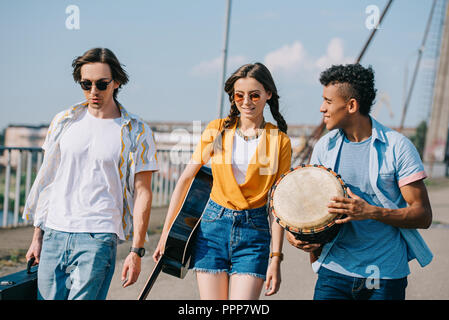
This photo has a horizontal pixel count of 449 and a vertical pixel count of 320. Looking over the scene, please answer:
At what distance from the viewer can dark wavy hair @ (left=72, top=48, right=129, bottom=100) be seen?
270 centimetres

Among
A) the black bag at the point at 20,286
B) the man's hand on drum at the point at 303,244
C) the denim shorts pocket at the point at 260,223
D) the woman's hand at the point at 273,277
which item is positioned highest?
the denim shorts pocket at the point at 260,223

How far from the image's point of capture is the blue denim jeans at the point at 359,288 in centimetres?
242

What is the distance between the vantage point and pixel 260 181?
104 inches

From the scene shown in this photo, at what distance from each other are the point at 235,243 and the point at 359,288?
26.7 inches

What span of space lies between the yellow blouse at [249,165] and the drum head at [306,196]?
13 cm

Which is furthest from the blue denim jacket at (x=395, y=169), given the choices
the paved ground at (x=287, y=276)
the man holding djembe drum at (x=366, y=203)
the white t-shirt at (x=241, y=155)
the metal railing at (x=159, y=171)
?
the metal railing at (x=159, y=171)

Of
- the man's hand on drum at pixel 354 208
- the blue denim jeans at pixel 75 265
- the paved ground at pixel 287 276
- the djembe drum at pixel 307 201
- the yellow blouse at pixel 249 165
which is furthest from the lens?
the paved ground at pixel 287 276

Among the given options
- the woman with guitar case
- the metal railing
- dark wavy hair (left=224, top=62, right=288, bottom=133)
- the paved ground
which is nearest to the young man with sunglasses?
the woman with guitar case

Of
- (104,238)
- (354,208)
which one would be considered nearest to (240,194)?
(354,208)

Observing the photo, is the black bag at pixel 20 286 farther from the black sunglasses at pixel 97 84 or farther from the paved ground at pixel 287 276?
the paved ground at pixel 287 276

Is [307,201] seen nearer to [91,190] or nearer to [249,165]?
[249,165]

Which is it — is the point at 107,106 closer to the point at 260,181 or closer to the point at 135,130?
the point at 135,130
